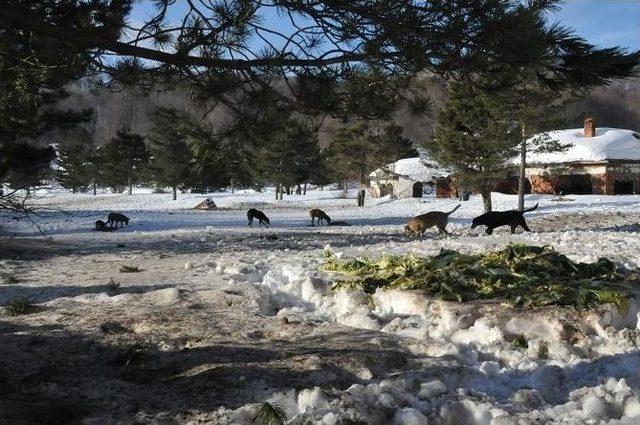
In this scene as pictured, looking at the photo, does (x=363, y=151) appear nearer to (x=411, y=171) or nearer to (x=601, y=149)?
(x=411, y=171)

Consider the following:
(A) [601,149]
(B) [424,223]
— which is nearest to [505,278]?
(B) [424,223]

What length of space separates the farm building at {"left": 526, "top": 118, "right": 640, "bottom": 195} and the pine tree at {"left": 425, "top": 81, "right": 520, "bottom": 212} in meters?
10.8

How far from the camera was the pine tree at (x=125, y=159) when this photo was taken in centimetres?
4712

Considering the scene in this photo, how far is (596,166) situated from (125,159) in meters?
41.9


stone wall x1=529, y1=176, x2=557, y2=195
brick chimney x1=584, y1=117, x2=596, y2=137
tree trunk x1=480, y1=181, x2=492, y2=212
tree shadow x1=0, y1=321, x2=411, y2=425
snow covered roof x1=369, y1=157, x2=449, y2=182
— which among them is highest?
brick chimney x1=584, y1=117, x2=596, y2=137

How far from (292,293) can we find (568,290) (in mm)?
3189

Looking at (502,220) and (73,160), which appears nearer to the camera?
(502,220)

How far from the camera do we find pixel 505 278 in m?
6.38

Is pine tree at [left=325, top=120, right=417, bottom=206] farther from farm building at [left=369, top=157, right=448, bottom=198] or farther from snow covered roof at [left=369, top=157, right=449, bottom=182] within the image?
farm building at [left=369, top=157, right=448, bottom=198]

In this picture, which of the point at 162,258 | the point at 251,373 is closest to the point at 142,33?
the point at 251,373

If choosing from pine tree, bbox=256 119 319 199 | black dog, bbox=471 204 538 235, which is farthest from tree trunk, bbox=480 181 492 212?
black dog, bbox=471 204 538 235

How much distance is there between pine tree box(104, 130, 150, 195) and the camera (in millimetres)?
47125

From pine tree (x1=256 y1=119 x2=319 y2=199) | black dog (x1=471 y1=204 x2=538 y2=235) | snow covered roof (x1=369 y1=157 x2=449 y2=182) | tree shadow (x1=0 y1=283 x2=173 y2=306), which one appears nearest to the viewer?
tree shadow (x1=0 y1=283 x2=173 y2=306)

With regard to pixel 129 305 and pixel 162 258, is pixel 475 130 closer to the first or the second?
pixel 162 258
